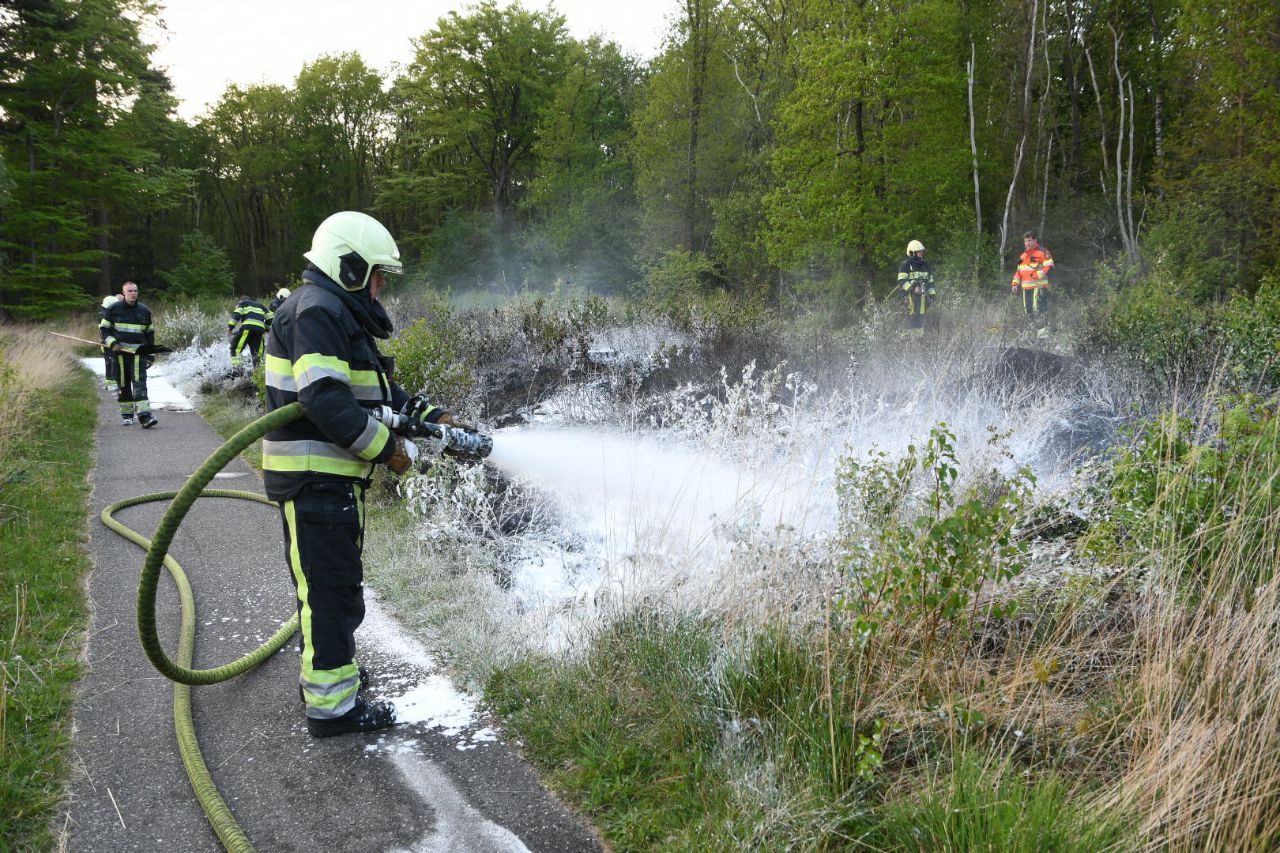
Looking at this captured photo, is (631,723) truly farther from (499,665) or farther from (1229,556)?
(1229,556)

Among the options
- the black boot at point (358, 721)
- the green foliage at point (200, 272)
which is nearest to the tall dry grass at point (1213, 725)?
the black boot at point (358, 721)

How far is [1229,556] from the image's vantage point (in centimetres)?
273

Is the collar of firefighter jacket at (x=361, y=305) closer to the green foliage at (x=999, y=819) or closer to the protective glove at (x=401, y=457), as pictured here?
the protective glove at (x=401, y=457)

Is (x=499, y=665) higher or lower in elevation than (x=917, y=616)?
Result: lower

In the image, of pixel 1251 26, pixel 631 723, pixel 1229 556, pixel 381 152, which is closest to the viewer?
pixel 1229 556

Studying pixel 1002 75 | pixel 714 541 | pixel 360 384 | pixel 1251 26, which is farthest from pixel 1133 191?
pixel 360 384

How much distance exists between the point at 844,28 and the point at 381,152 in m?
40.4

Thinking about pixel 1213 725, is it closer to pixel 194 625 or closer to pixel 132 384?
pixel 194 625

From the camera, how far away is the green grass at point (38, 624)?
2.72 m

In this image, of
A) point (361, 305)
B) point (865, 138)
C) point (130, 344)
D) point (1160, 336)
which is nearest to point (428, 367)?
point (361, 305)

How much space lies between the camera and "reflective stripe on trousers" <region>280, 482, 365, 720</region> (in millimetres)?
3145

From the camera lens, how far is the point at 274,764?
10.0 ft

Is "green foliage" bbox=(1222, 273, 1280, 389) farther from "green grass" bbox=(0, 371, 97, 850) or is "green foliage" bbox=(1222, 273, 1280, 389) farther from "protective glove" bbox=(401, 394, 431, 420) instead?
"green grass" bbox=(0, 371, 97, 850)

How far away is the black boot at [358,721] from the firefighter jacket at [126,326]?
362 inches
